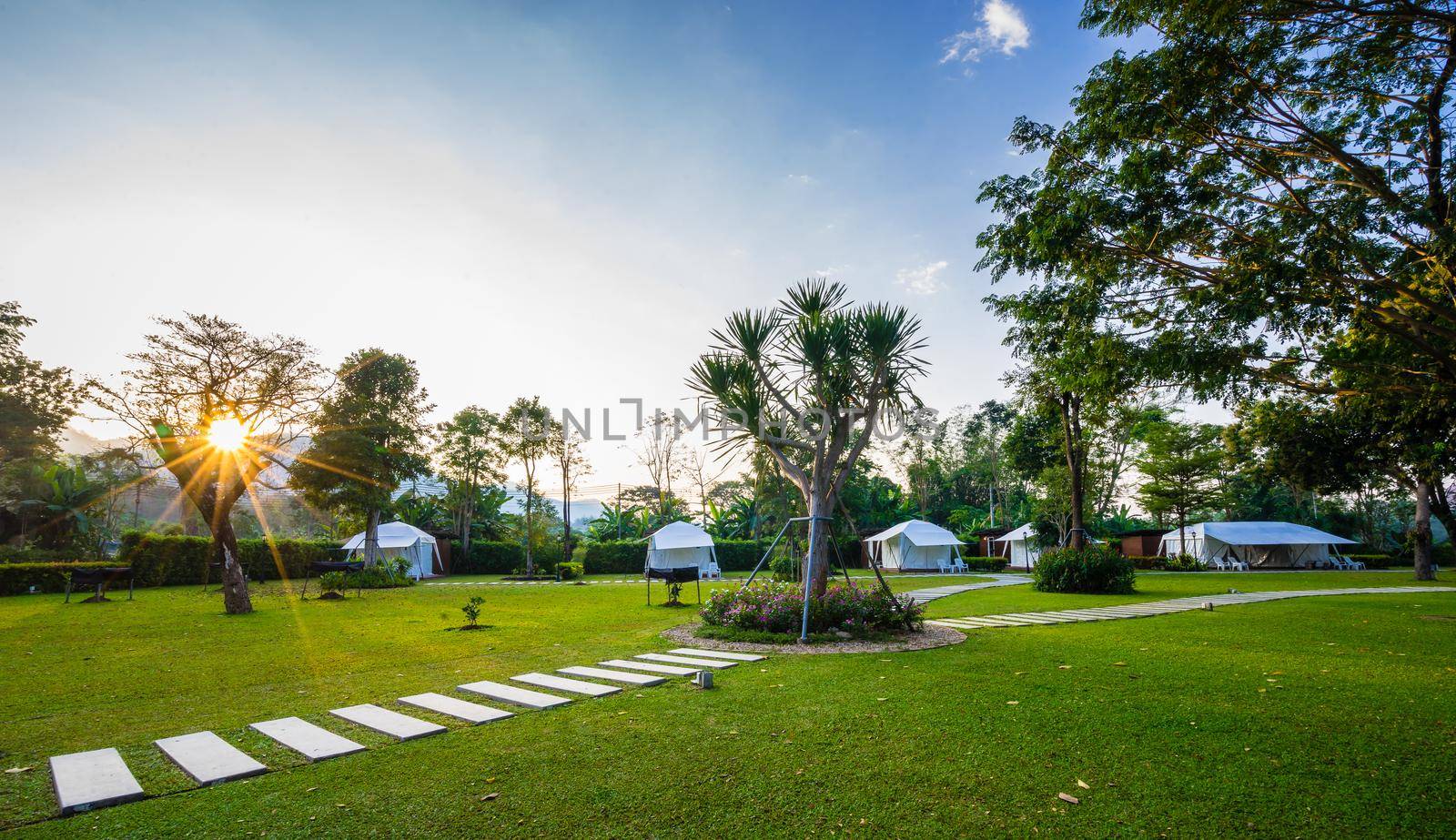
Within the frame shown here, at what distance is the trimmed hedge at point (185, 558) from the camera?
67.3 feet

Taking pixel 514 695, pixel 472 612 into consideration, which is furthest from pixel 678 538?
pixel 514 695

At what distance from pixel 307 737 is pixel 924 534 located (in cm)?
3416

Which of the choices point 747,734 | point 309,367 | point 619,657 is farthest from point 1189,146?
point 309,367

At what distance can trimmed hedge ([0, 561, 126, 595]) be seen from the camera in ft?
57.8

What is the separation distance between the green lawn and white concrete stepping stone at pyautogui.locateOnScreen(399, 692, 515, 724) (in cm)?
20

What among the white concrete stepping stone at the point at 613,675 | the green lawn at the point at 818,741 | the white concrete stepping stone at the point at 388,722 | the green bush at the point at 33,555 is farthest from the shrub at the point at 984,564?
the green bush at the point at 33,555

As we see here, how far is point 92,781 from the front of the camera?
3.40 metres

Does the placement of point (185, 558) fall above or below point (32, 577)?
above

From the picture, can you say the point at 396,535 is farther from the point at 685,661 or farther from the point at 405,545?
the point at 685,661

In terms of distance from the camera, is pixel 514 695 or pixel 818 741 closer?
pixel 818 741

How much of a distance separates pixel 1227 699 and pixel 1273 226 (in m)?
5.42

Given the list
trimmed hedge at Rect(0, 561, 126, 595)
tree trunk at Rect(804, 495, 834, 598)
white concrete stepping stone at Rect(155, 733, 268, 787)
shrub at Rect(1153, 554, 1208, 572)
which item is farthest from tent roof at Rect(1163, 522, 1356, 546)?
trimmed hedge at Rect(0, 561, 126, 595)

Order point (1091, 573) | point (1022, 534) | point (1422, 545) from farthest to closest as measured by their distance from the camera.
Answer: point (1022, 534)
point (1422, 545)
point (1091, 573)

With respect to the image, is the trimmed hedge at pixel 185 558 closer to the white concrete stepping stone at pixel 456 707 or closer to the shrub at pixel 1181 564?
the white concrete stepping stone at pixel 456 707
